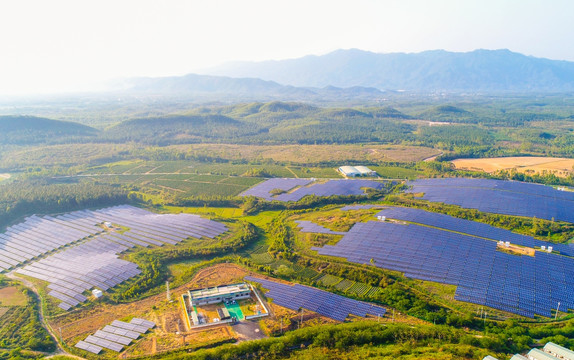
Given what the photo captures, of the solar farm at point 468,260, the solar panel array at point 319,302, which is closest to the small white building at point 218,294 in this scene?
the solar panel array at point 319,302

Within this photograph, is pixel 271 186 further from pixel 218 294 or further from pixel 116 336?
pixel 116 336

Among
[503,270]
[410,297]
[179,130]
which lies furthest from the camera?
[179,130]

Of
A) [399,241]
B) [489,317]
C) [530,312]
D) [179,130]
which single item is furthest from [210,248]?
[179,130]

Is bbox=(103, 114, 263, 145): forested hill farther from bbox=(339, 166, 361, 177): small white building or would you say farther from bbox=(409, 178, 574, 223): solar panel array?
bbox=(409, 178, 574, 223): solar panel array

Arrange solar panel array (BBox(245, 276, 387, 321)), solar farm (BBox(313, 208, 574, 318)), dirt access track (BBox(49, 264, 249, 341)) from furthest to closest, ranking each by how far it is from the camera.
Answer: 1. solar farm (BBox(313, 208, 574, 318))
2. solar panel array (BBox(245, 276, 387, 321))
3. dirt access track (BBox(49, 264, 249, 341))

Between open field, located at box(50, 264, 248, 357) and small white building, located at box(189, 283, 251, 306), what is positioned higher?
small white building, located at box(189, 283, 251, 306)

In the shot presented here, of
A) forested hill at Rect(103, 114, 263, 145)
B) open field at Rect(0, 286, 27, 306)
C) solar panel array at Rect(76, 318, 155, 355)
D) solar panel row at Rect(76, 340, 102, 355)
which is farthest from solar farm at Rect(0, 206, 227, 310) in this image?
forested hill at Rect(103, 114, 263, 145)

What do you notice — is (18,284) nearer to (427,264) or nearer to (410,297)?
(410,297)
